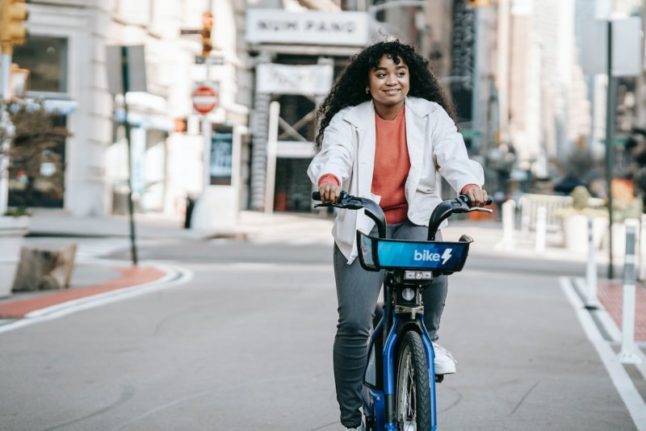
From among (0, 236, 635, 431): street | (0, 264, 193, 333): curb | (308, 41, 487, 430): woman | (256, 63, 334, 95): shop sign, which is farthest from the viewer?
(256, 63, 334, 95): shop sign

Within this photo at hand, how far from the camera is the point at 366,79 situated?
16.5 ft

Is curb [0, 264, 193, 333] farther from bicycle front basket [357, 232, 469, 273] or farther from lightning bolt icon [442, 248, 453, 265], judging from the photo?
lightning bolt icon [442, 248, 453, 265]

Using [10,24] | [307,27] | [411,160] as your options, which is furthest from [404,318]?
[307,27]

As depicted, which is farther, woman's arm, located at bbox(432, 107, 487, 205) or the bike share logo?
woman's arm, located at bbox(432, 107, 487, 205)

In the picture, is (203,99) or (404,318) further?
(203,99)

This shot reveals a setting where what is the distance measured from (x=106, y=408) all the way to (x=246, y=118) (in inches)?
1617

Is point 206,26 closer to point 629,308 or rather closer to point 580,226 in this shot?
point 580,226

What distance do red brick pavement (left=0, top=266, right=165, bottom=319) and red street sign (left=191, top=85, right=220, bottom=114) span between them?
33.5 feet

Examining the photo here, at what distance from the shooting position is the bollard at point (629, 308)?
8406 mm

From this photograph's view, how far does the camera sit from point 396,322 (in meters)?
4.56

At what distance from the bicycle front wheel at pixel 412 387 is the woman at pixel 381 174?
27 centimetres

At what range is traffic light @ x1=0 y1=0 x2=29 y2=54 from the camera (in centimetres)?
1187

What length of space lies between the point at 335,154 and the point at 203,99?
73.1ft

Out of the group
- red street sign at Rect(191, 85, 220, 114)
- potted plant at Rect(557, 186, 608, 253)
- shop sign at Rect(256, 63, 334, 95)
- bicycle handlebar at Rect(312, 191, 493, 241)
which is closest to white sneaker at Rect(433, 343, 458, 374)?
bicycle handlebar at Rect(312, 191, 493, 241)
